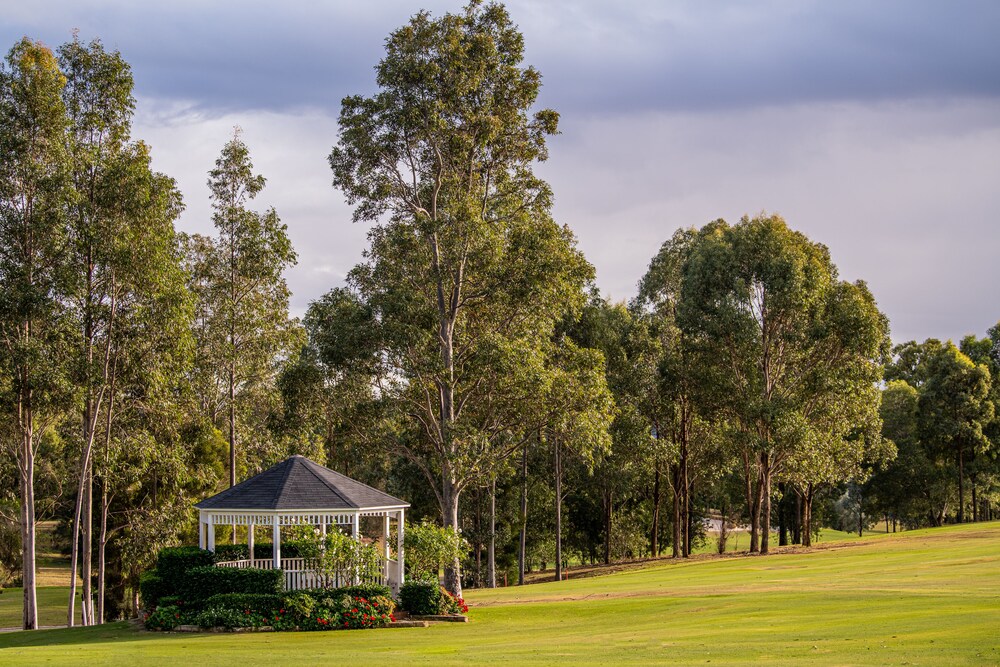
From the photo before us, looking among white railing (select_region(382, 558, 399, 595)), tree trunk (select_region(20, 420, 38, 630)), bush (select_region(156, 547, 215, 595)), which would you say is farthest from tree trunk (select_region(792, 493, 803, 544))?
tree trunk (select_region(20, 420, 38, 630))

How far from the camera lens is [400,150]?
32625 mm

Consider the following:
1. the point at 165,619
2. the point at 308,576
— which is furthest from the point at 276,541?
the point at 165,619

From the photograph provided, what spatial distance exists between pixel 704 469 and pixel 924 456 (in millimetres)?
19530

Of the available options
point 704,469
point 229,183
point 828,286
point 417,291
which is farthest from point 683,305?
point 229,183

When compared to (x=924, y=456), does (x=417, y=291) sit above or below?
above

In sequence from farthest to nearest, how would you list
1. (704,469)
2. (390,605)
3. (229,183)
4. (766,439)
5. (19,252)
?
1. (704,469)
2. (766,439)
3. (229,183)
4. (19,252)
5. (390,605)

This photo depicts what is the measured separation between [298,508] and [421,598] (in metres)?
3.91

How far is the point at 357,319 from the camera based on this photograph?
31.2m

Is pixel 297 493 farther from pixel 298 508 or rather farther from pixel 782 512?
pixel 782 512

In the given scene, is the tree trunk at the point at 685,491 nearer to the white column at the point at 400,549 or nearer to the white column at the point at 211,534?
the white column at the point at 400,549

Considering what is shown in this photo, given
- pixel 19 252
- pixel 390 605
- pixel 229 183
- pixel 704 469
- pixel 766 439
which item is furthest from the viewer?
pixel 704 469

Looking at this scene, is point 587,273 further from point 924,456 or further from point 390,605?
point 924,456

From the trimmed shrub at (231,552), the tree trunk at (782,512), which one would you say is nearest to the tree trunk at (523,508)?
the tree trunk at (782,512)

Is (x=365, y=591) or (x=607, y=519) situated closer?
(x=365, y=591)
